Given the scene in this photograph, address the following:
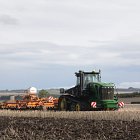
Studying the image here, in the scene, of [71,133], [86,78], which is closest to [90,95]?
[86,78]

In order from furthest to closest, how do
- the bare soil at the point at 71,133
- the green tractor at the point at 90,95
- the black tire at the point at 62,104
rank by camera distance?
the black tire at the point at 62,104 → the green tractor at the point at 90,95 → the bare soil at the point at 71,133

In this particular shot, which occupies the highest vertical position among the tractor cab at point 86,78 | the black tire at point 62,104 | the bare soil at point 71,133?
the tractor cab at point 86,78

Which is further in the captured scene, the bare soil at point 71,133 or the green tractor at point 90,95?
the green tractor at point 90,95

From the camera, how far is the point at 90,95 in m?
28.7

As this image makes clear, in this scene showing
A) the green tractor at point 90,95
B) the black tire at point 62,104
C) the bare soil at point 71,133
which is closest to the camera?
the bare soil at point 71,133

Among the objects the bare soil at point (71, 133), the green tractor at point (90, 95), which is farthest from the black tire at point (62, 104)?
the bare soil at point (71, 133)

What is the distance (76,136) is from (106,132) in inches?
59.1

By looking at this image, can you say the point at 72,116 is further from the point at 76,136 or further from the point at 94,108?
the point at 76,136

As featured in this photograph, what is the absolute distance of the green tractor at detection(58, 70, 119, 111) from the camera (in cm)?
2806

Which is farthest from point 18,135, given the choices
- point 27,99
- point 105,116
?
point 27,99

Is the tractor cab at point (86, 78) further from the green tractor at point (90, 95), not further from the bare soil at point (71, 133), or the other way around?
the bare soil at point (71, 133)

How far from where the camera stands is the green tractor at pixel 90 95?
2806cm

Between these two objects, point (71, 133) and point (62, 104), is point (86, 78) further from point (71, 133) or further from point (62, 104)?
point (71, 133)

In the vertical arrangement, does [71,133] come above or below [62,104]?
below
